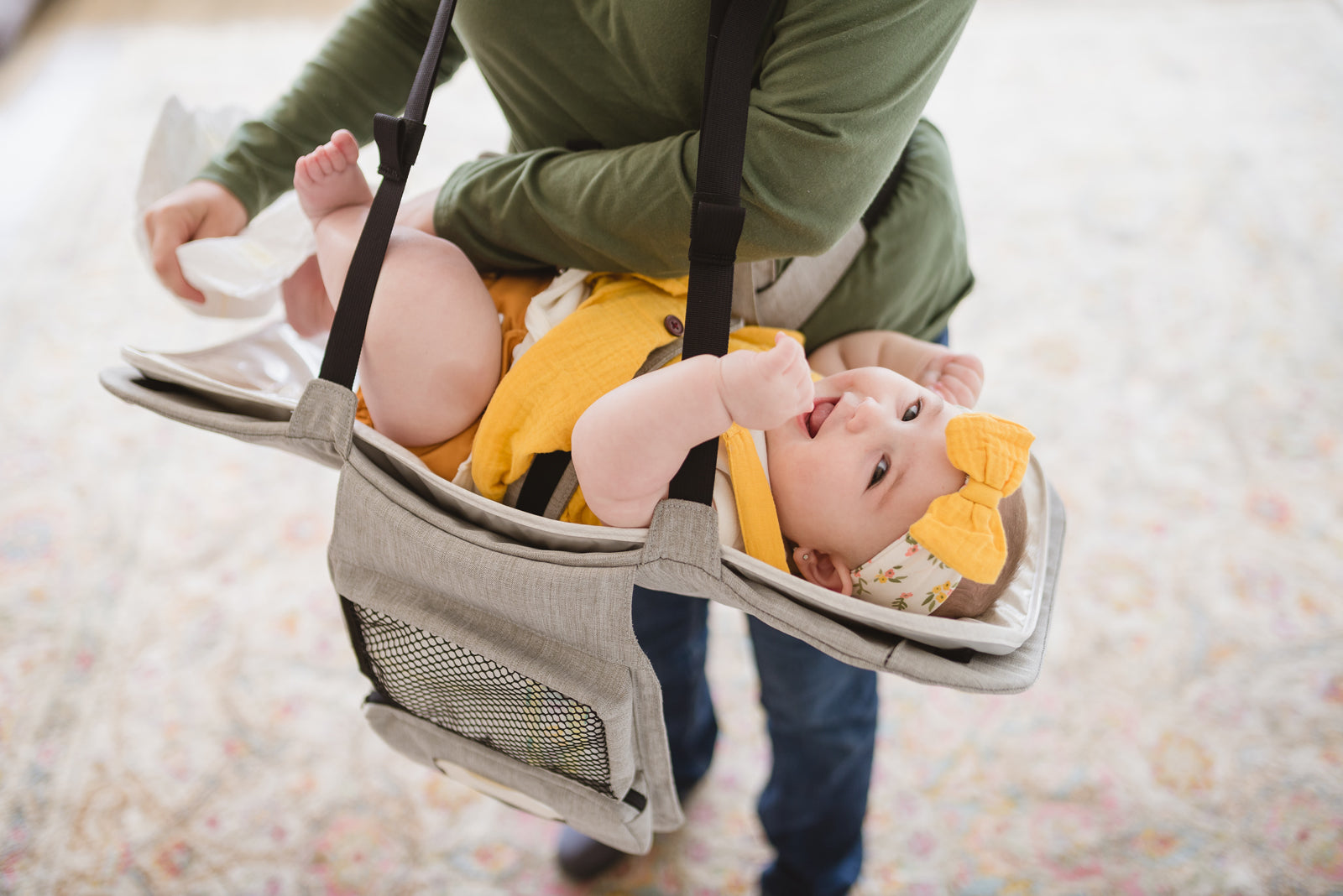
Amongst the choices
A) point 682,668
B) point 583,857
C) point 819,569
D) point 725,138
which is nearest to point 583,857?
point 583,857

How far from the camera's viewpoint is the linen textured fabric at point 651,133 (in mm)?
562

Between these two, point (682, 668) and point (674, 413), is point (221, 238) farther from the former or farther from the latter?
point (682, 668)

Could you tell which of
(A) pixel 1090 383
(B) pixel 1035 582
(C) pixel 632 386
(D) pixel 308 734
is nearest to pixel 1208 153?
(A) pixel 1090 383

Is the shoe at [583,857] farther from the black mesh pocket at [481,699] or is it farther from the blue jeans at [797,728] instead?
the black mesh pocket at [481,699]

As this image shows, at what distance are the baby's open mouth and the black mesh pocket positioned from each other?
29cm

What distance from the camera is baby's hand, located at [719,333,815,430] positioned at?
21.7 inches

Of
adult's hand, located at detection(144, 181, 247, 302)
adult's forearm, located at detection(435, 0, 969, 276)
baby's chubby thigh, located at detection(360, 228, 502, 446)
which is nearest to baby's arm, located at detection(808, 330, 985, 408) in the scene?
adult's forearm, located at detection(435, 0, 969, 276)

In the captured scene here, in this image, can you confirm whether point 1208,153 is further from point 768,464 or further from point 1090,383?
point 768,464

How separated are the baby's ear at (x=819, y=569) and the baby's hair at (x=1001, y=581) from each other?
0.08 m

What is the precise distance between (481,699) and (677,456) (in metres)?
0.30

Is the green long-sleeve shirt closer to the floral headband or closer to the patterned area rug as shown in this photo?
the floral headband

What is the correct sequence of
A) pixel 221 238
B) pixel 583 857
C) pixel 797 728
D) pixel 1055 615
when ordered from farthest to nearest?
pixel 1055 615
pixel 583 857
pixel 797 728
pixel 221 238

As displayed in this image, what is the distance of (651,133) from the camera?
679 mm

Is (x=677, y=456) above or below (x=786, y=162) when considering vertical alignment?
below
